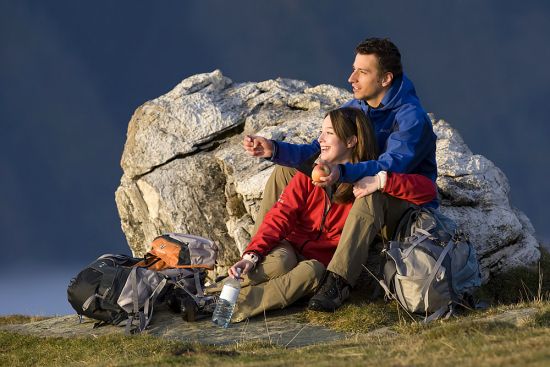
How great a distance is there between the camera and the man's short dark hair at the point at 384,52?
37.4 ft

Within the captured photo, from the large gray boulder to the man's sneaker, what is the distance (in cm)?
414

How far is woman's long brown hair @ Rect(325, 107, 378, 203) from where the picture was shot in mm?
10508

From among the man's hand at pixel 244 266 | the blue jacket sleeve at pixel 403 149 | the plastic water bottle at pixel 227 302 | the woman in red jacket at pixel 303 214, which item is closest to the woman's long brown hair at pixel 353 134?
the woman in red jacket at pixel 303 214

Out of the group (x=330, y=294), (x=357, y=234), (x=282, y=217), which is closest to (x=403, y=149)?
(x=357, y=234)

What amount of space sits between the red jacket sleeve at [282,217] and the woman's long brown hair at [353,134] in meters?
0.49

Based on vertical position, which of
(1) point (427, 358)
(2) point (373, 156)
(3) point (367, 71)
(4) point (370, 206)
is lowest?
(1) point (427, 358)

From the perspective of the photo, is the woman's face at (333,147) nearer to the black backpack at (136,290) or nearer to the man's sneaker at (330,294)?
the man's sneaker at (330,294)

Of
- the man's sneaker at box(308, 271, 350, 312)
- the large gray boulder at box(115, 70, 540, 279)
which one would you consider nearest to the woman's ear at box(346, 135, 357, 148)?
the man's sneaker at box(308, 271, 350, 312)

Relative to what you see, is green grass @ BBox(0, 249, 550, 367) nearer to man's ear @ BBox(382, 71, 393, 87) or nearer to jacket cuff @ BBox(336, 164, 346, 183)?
jacket cuff @ BBox(336, 164, 346, 183)

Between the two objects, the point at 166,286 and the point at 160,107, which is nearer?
the point at 166,286

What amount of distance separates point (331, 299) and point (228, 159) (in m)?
6.00

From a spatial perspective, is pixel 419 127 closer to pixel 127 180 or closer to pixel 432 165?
pixel 432 165

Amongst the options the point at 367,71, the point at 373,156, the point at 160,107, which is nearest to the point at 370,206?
the point at 373,156

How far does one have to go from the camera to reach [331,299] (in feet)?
33.7
